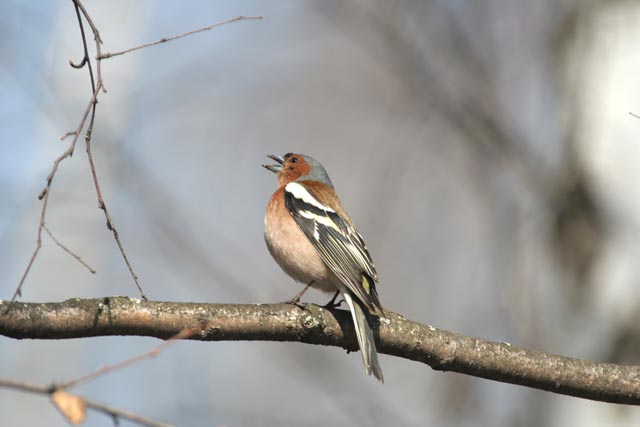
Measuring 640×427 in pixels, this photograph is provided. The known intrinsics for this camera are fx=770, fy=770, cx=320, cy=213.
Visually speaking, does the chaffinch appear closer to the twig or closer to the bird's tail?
the bird's tail

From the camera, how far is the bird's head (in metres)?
6.54

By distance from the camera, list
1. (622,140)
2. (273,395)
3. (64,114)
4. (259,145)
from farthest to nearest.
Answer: (259,145) < (273,395) < (64,114) < (622,140)

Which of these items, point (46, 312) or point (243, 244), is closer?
point (46, 312)

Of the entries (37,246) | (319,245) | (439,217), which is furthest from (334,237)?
(439,217)

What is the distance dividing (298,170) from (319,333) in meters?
2.55

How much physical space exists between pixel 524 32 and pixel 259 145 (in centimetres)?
919

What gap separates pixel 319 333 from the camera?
4258 mm

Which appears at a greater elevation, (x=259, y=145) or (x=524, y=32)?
(x=259, y=145)

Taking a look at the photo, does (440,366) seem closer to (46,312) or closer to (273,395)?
(46,312)

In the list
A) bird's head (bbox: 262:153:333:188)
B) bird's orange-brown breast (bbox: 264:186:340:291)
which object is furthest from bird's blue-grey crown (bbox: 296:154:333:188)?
bird's orange-brown breast (bbox: 264:186:340:291)

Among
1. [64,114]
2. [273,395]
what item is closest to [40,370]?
[64,114]

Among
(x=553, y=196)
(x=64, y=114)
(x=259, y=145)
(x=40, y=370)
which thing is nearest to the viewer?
(x=553, y=196)

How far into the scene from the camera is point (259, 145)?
17797mm

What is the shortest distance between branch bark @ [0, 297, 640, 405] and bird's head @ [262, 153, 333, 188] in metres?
2.09
